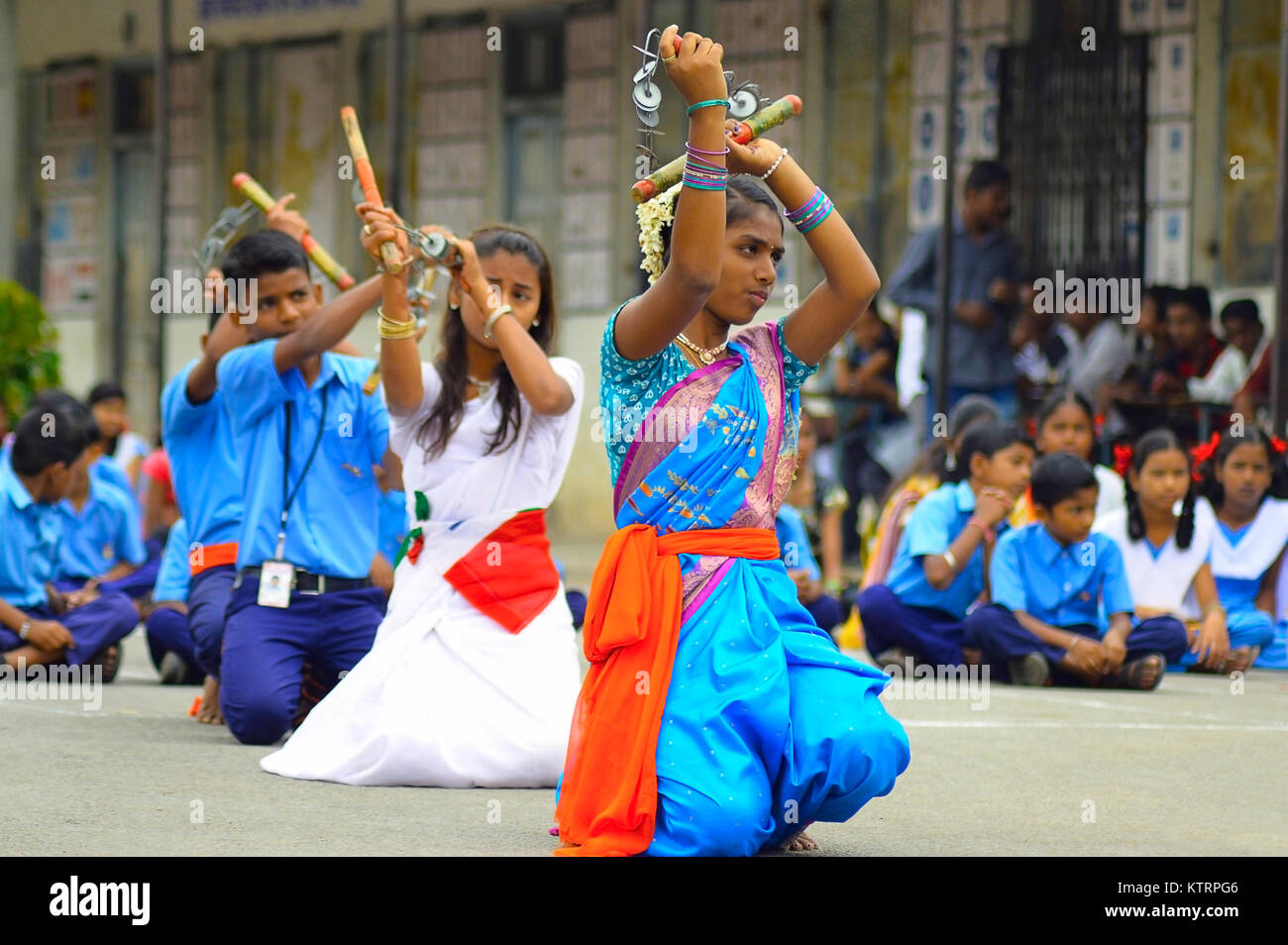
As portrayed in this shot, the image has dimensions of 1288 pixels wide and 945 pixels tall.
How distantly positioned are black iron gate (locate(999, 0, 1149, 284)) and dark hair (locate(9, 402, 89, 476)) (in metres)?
6.85

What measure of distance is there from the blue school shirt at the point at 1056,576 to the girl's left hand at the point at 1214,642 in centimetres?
60

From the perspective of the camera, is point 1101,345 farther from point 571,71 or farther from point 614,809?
point 614,809

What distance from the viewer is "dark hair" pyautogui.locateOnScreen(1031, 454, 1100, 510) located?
755cm

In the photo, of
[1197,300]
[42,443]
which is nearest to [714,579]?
[42,443]

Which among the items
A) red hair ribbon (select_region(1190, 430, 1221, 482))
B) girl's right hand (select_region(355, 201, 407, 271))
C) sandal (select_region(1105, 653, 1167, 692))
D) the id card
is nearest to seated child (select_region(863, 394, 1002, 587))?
red hair ribbon (select_region(1190, 430, 1221, 482))

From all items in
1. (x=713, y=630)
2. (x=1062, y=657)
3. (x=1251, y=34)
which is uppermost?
(x=1251, y=34)

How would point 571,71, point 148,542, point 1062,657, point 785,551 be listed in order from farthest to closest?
point 571,71 < point 148,542 < point 785,551 < point 1062,657

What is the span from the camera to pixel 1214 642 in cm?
799

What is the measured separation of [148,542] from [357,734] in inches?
235

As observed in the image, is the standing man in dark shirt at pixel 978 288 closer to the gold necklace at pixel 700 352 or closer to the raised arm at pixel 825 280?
the raised arm at pixel 825 280

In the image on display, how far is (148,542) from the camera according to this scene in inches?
416

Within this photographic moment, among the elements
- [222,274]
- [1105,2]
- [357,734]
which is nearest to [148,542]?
[222,274]

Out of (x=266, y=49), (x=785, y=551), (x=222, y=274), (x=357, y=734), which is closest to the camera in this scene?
(x=357, y=734)

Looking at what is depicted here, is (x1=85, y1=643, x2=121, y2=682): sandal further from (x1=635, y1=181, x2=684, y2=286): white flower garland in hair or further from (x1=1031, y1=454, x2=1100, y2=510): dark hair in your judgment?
(x1=635, y1=181, x2=684, y2=286): white flower garland in hair
